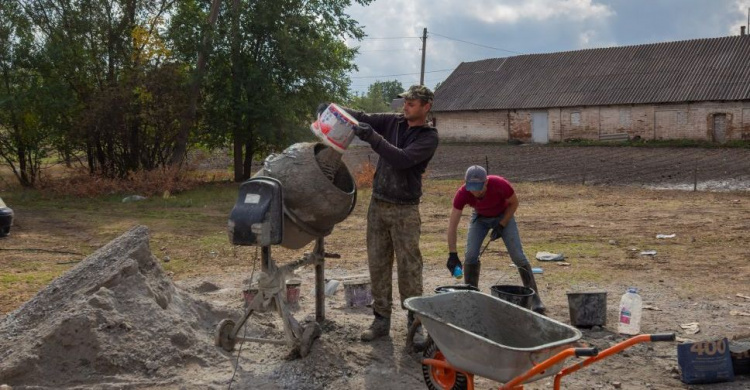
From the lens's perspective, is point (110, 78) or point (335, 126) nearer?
point (335, 126)

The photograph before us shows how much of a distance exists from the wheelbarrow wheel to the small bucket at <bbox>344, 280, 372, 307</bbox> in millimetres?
2253

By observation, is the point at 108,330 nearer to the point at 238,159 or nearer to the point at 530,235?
the point at 530,235

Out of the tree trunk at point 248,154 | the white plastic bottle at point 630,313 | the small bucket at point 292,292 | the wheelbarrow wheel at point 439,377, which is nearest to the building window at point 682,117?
the tree trunk at point 248,154

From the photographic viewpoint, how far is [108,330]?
199 inches

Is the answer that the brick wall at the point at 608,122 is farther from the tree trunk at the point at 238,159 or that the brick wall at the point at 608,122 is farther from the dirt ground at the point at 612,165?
the tree trunk at the point at 238,159

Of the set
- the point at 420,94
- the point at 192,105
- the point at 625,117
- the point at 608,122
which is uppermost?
the point at 192,105

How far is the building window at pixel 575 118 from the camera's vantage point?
36.8m

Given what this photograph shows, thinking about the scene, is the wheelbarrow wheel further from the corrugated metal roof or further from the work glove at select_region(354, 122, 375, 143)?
the corrugated metal roof

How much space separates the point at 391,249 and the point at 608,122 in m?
31.7

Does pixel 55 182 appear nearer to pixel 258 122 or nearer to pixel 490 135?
pixel 258 122

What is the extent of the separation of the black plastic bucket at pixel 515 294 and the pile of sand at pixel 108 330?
223 centimetres

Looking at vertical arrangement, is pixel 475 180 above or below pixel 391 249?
above

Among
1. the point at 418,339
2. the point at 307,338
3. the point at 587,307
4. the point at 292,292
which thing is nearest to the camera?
the point at 307,338

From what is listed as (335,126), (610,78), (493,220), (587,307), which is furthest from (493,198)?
(610,78)
